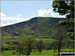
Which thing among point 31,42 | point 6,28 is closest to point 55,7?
point 31,42

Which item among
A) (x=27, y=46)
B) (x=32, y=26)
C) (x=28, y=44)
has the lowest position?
(x=32, y=26)

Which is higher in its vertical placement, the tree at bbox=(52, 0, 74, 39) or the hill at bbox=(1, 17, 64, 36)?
the tree at bbox=(52, 0, 74, 39)

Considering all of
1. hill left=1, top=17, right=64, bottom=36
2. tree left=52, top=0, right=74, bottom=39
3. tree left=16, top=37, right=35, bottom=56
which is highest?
tree left=52, top=0, right=74, bottom=39

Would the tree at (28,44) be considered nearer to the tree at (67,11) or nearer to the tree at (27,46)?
the tree at (27,46)

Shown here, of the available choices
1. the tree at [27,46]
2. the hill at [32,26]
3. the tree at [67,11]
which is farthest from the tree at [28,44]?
the hill at [32,26]

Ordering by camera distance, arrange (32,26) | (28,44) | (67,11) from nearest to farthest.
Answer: (67,11) → (28,44) → (32,26)

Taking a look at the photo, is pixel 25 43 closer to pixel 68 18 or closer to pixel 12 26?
pixel 68 18

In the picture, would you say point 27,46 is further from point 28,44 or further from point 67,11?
point 67,11

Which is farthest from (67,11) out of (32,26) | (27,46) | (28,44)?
(32,26)

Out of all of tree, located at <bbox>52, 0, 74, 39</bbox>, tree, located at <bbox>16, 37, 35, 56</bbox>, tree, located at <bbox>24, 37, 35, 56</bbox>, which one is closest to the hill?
tree, located at <bbox>16, 37, 35, 56</bbox>

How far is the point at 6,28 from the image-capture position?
10238cm

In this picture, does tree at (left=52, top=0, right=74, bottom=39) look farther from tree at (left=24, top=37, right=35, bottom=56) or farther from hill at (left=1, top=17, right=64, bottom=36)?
hill at (left=1, top=17, right=64, bottom=36)

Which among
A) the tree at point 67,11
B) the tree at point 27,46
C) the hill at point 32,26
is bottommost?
the hill at point 32,26

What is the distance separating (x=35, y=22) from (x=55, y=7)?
4398 inches
